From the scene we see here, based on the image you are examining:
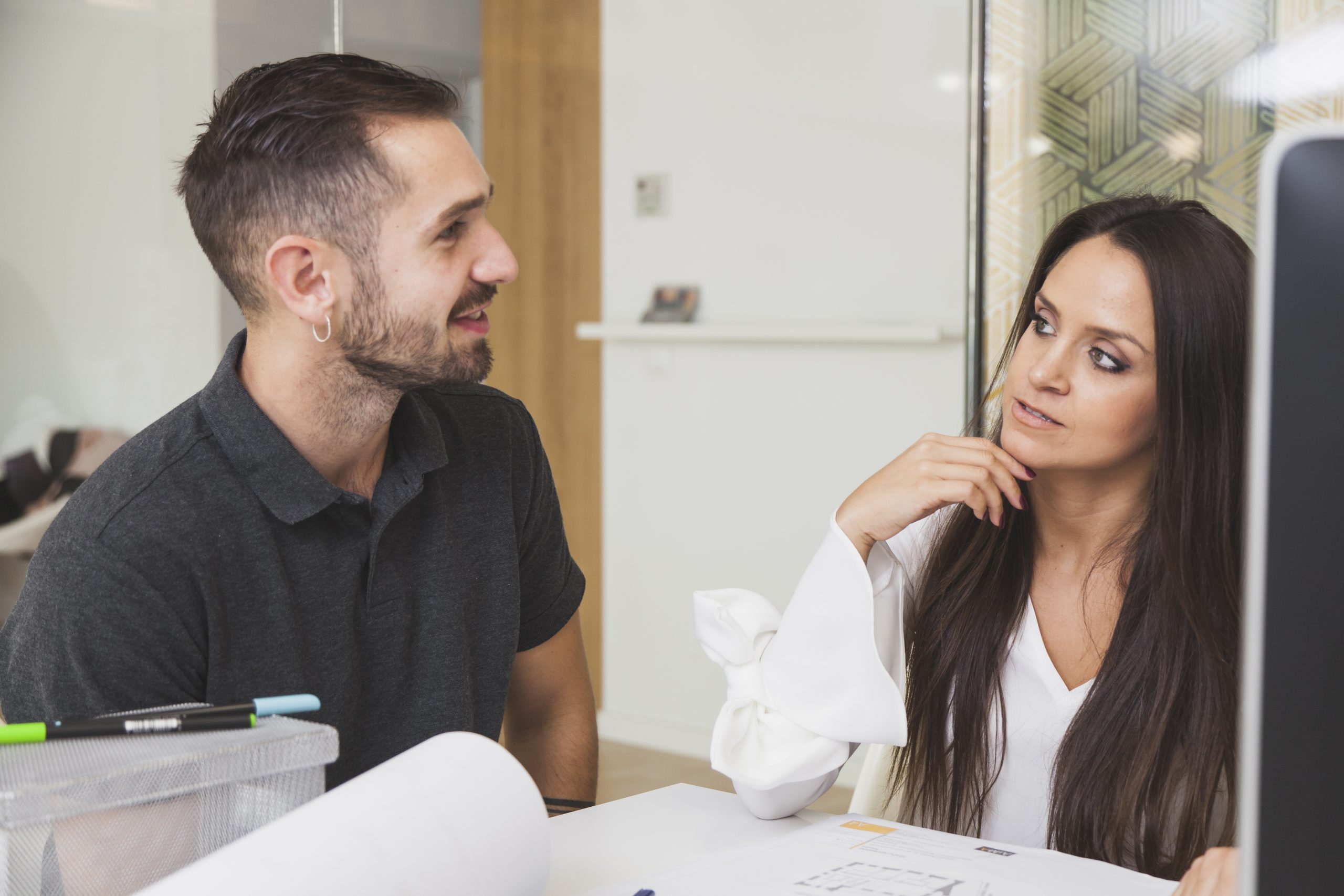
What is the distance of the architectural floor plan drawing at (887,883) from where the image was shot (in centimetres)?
77

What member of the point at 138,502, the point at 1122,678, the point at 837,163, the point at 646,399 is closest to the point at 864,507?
the point at 1122,678

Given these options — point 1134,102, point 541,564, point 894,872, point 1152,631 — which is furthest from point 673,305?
point 894,872

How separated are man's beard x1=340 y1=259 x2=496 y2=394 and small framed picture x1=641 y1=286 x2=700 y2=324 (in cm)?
218

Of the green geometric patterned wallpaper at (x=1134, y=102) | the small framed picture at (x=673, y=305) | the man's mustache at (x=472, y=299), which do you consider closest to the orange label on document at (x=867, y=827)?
the man's mustache at (x=472, y=299)

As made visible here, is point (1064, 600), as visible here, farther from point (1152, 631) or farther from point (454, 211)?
point (454, 211)

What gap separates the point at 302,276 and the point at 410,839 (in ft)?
2.14

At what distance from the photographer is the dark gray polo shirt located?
Result: 0.93 meters

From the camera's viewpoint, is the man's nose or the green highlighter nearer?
the green highlighter

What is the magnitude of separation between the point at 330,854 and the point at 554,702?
77 cm

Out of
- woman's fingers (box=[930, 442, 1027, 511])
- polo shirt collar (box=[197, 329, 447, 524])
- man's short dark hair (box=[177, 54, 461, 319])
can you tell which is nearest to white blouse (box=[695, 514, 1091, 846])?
woman's fingers (box=[930, 442, 1027, 511])

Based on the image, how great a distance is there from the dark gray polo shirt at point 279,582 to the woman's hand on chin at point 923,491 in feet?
1.16

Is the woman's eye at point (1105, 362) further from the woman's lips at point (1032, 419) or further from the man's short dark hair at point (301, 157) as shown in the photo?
the man's short dark hair at point (301, 157)

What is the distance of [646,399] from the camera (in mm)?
3396

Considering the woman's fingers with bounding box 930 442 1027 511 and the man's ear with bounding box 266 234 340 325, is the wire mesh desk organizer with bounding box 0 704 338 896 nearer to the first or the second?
the man's ear with bounding box 266 234 340 325
